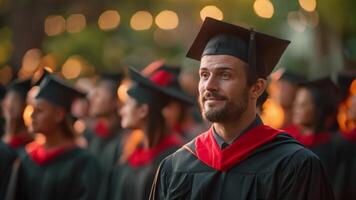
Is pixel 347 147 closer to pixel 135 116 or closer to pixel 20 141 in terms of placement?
pixel 135 116

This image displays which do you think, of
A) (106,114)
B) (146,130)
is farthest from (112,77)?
(146,130)

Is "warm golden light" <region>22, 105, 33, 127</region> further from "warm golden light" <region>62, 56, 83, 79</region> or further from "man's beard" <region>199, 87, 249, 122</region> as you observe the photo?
"warm golden light" <region>62, 56, 83, 79</region>

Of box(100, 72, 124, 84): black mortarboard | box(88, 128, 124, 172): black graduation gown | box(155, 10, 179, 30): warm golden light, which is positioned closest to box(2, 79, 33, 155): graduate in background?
box(88, 128, 124, 172): black graduation gown

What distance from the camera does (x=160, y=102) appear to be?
9.54m

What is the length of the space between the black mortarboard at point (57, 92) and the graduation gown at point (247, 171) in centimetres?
366

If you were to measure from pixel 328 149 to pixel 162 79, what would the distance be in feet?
6.69

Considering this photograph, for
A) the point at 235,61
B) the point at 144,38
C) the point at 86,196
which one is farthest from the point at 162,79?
the point at 144,38

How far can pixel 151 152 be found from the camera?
9.30 metres

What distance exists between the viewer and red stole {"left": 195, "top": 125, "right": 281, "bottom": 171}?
5875 mm

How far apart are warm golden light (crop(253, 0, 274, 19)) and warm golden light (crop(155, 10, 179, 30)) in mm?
7226

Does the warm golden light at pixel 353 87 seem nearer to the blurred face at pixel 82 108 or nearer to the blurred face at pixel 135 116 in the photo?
the blurred face at pixel 135 116

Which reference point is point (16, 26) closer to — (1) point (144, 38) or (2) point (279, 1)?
(1) point (144, 38)

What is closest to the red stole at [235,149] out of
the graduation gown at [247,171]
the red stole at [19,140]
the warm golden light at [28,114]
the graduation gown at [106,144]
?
the graduation gown at [247,171]

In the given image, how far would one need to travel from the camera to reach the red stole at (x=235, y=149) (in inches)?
231
